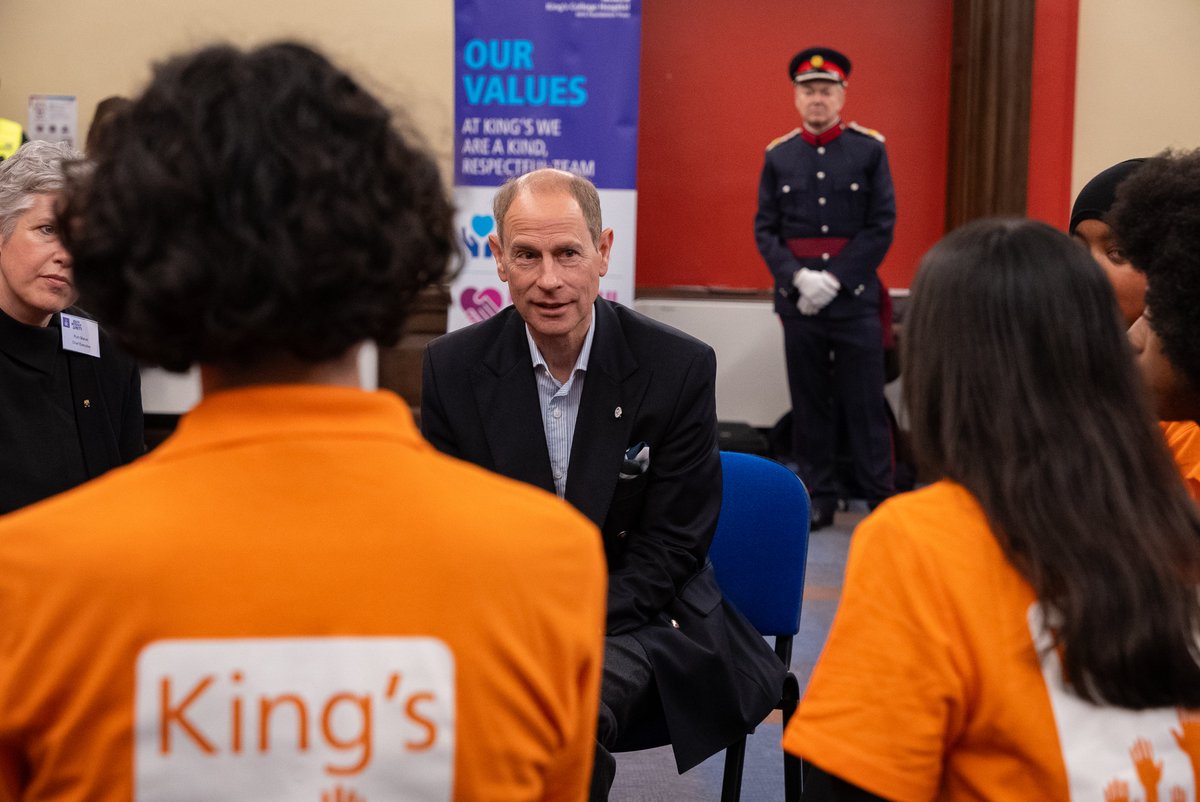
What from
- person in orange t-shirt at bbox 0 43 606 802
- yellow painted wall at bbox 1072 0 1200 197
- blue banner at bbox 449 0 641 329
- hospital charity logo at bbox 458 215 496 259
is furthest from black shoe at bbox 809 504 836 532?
person in orange t-shirt at bbox 0 43 606 802

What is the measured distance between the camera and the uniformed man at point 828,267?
16.7ft

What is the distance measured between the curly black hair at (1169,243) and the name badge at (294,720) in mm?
969

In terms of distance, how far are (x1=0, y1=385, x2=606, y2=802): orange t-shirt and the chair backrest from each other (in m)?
1.43

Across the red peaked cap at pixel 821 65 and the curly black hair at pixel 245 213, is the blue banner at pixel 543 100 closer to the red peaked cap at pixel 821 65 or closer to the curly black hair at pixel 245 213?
the red peaked cap at pixel 821 65

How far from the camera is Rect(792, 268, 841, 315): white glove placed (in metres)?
5.03

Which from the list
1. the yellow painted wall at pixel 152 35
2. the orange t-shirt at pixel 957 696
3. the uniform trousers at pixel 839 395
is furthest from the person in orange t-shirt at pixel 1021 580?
the yellow painted wall at pixel 152 35

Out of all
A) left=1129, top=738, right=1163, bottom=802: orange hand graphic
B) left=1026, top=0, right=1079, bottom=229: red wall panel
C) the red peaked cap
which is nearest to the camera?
left=1129, top=738, right=1163, bottom=802: orange hand graphic

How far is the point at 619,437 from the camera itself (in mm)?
2164

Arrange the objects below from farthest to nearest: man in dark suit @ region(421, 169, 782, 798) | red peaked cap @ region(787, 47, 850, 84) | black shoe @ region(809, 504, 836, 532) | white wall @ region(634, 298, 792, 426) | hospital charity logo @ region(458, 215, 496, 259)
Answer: white wall @ region(634, 298, 792, 426)
hospital charity logo @ region(458, 215, 496, 259)
red peaked cap @ region(787, 47, 850, 84)
black shoe @ region(809, 504, 836, 532)
man in dark suit @ region(421, 169, 782, 798)

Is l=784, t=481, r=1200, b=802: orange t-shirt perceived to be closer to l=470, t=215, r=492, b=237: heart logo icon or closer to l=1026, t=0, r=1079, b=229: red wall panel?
l=470, t=215, r=492, b=237: heart logo icon

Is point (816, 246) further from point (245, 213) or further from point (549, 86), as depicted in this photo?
point (245, 213)

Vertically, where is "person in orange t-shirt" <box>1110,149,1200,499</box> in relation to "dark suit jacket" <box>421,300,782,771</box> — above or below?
above

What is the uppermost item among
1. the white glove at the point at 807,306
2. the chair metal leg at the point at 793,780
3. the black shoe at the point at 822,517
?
the white glove at the point at 807,306

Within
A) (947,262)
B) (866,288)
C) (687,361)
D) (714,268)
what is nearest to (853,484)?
(866,288)
